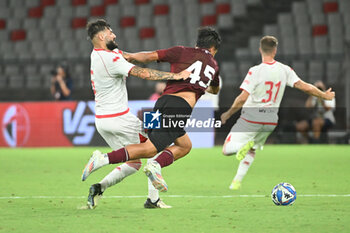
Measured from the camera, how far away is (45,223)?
5.43 metres

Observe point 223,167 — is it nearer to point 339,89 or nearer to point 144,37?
point 339,89

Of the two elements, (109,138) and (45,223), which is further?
(109,138)

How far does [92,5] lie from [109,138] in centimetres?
1662

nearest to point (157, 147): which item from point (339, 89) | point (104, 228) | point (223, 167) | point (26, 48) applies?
point (104, 228)

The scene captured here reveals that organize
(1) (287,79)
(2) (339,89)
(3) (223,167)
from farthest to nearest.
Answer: (2) (339,89)
(3) (223,167)
(1) (287,79)

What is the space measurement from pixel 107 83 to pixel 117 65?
23 centimetres

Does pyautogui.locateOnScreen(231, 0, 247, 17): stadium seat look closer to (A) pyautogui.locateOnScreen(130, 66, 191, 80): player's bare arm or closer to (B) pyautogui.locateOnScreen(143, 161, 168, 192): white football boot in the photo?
(A) pyautogui.locateOnScreen(130, 66, 191, 80): player's bare arm

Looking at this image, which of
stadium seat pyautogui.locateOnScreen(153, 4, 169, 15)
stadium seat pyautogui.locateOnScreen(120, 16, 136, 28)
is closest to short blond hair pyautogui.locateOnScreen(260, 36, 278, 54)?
stadium seat pyautogui.locateOnScreen(153, 4, 169, 15)

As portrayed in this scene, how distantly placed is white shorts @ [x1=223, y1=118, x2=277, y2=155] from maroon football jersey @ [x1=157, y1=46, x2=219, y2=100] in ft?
5.96

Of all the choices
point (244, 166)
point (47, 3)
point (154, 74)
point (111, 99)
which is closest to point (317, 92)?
point (244, 166)

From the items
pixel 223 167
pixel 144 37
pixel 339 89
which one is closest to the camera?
pixel 223 167

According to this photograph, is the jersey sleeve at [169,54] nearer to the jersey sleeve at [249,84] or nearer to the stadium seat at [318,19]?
the jersey sleeve at [249,84]

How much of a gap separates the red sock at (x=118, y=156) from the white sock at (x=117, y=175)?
0.33m

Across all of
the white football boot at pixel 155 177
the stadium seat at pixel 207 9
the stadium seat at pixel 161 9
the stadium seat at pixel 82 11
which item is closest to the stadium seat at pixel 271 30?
the stadium seat at pixel 207 9
